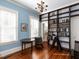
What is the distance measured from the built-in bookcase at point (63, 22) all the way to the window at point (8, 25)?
298 centimetres

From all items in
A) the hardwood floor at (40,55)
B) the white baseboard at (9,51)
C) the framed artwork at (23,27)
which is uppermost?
the framed artwork at (23,27)

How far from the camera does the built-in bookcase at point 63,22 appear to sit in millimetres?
5082

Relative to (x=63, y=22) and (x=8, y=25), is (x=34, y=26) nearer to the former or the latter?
(x=63, y=22)

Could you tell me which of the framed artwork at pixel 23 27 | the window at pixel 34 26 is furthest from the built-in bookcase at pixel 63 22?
the framed artwork at pixel 23 27

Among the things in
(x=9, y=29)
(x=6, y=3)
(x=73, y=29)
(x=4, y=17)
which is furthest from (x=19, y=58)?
(x=73, y=29)

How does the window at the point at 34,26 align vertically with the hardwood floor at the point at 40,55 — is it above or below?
above

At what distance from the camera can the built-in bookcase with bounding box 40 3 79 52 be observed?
508 centimetres

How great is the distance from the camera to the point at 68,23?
17.2ft

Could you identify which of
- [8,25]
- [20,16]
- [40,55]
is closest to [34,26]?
[20,16]

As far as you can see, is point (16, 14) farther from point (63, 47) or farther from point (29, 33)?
point (63, 47)

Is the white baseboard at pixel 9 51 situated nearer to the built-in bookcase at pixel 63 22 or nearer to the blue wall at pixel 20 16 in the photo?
the blue wall at pixel 20 16

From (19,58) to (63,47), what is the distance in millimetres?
3209

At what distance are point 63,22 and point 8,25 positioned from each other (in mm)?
3615

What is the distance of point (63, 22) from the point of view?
18.3 feet
